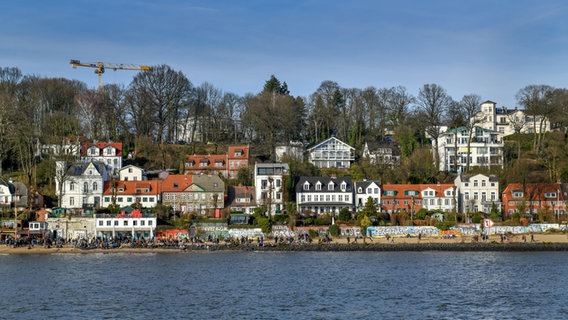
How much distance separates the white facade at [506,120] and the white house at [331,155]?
1892cm

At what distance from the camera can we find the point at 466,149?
96.6 meters

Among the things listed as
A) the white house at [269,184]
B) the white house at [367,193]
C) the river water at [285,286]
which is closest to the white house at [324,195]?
the white house at [367,193]

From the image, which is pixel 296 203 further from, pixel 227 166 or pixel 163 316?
pixel 163 316

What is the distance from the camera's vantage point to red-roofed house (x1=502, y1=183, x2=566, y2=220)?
265 feet

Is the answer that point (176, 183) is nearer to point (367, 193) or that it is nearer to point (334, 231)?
point (334, 231)

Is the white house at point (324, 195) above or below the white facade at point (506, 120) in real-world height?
below

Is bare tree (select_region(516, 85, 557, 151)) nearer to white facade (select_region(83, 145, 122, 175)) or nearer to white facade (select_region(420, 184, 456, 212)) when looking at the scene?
white facade (select_region(420, 184, 456, 212))

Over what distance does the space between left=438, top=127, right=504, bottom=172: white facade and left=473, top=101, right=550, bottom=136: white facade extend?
452 cm

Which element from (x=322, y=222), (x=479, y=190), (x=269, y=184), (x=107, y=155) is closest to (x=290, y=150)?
(x=269, y=184)

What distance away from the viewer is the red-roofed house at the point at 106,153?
91062 mm

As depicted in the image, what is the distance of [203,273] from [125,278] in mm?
5689

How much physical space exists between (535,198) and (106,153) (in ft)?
162

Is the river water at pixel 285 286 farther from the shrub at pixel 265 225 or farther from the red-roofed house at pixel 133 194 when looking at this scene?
the red-roofed house at pixel 133 194

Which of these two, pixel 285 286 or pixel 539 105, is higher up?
pixel 539 105
